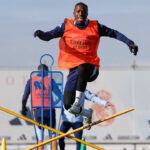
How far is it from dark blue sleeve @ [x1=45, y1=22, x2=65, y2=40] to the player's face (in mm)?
Result: 272

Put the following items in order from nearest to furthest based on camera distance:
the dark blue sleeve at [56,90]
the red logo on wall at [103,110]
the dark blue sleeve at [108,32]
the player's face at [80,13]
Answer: the player's face at [80,13]
the dark blue sleeve at [108,32]
the dark blue sleeve at [56,90]
the red logo on wall at [103,110]

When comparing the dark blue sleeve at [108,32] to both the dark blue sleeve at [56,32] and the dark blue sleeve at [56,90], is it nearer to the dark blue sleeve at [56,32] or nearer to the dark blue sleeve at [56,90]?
the dark blue sleeve at [56,32]

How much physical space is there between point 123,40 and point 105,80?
9.13m

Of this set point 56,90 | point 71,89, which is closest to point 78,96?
point 71,89

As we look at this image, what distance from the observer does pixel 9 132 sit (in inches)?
795

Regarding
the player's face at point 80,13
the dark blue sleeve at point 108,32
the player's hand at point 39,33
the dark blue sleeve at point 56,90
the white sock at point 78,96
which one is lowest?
the white sock at point 78,96

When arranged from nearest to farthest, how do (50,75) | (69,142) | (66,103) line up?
(66,103), (50,75), (69,142)

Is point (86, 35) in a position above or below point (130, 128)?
above

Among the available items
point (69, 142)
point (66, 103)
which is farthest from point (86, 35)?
point (69, 142)

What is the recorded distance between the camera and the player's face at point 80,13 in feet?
35.6

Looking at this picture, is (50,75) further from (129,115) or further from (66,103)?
(129,115)

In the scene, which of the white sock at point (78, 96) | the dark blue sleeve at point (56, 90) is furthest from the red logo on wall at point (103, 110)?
the white sock at point (78, 96)

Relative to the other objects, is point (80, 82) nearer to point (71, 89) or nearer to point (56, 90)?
point (71, 89)

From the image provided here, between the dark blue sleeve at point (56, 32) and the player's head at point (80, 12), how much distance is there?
27cm
